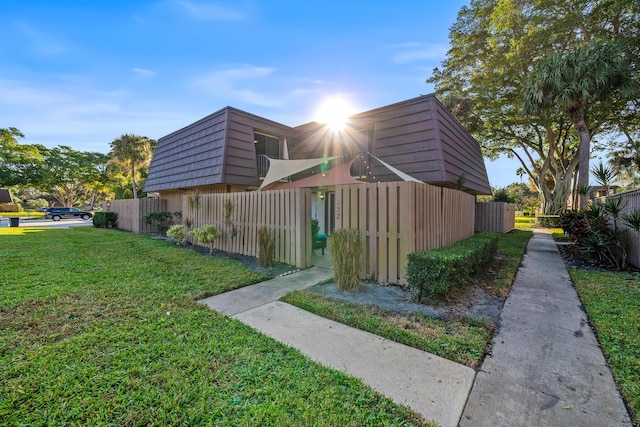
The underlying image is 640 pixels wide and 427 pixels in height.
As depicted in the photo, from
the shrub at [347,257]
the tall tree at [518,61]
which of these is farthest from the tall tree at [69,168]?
the shrub at [347,257]

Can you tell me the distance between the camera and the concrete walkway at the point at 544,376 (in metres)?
1.93

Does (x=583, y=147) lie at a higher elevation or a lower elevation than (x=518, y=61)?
lower

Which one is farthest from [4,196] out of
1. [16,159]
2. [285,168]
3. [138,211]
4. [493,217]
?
[493,217]

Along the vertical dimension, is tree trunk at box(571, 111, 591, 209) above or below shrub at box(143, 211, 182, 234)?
above

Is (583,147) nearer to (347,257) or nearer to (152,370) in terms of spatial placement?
(347,257)

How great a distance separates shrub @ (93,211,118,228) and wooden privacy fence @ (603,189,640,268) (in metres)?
23.0

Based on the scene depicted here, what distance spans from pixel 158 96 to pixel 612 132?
30.7 meters

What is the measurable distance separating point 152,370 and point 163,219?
12.2 metres

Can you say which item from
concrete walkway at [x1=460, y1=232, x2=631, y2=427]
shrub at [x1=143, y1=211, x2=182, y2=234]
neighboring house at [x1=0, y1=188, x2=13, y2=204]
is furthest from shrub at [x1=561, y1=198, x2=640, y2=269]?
neighboring house at [x1=0, y1=188, x2=13, y2=204]

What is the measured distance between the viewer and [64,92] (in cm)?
925

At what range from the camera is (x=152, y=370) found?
2385 mm

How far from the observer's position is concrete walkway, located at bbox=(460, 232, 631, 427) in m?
1.93

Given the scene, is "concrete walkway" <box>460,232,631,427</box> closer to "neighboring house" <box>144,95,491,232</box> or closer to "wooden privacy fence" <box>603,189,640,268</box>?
"wooden privacy fence" <box>603,189,640,268</box>

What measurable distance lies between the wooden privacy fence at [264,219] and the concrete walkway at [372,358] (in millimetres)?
2470
